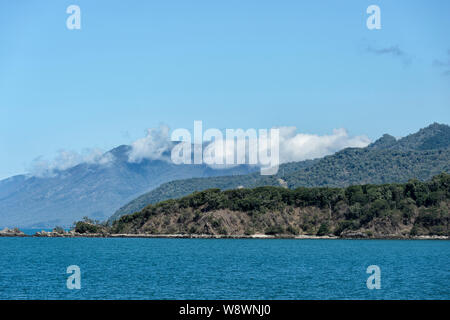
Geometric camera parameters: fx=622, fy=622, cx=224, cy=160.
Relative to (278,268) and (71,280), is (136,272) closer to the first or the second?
(71,280)

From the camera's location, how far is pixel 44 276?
3039 inches

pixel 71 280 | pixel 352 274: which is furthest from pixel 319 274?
pixel 71 280

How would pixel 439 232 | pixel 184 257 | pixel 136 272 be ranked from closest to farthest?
pixel 136 272, pixel 184 257, pixel 439 232

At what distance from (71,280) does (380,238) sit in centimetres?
13855

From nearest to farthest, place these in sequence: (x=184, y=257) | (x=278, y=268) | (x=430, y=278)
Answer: (x=430, y=278)
(x=278, y=268)
(x=184, y=257)

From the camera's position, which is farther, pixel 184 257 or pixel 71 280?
pixel 184 257

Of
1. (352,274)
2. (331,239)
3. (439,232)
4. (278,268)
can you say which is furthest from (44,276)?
(439,232)

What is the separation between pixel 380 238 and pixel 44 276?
13591cm
